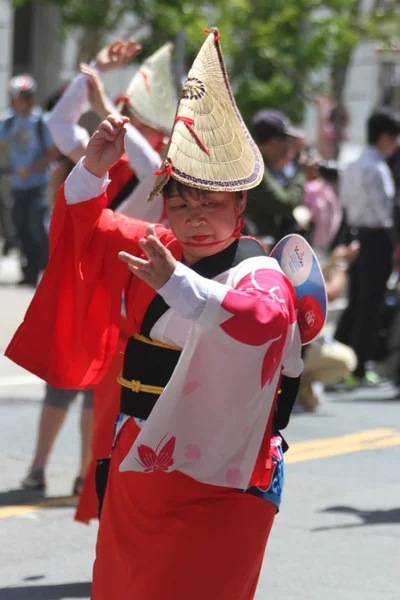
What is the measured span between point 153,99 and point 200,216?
2.47 metres

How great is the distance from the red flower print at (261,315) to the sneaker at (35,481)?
324 centimetres

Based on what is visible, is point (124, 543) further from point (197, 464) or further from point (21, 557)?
point (21, 557)

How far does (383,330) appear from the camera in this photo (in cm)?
1030

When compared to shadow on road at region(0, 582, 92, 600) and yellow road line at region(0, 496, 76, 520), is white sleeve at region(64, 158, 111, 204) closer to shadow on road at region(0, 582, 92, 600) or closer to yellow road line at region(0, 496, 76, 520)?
shadow on road at region(0, 582, 92, 600)

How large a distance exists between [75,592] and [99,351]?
1451 millimetres

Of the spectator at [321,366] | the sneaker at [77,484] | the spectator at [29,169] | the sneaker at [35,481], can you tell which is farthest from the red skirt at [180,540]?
the spectator at [29,169]

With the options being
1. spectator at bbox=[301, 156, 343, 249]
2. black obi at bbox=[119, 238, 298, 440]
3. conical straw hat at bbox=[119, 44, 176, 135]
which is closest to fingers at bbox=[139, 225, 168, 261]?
black obi at bbox=[119, 238, 298, 440]

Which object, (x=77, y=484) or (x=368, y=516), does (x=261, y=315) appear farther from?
(x=77, y=484)

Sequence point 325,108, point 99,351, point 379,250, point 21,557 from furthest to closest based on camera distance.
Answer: point 325,108 → point 379,250 → point 21,557 → point 99,351

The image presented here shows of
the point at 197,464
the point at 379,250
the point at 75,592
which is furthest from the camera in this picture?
the point at 379,250

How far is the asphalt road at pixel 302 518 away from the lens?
5070 millimetres

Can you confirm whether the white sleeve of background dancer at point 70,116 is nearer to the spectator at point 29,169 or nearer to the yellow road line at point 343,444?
the yellow road line at point 343,444

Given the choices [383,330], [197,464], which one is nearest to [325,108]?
[383,330]

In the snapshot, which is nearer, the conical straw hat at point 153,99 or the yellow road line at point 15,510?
the conical straw hat at point 153,99
